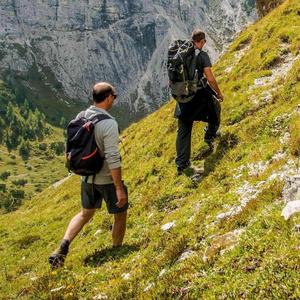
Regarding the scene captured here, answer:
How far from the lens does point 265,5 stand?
38.5 m

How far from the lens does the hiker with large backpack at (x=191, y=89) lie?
46.3 ft

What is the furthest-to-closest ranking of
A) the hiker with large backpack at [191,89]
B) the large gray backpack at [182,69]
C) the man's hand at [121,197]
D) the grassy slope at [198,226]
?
1. the hiker with large backpack at [191,89]
2. the large gray backpack at [182,69]
3. the man's hand at [121,197]
4. the grassy slope at [198,226]

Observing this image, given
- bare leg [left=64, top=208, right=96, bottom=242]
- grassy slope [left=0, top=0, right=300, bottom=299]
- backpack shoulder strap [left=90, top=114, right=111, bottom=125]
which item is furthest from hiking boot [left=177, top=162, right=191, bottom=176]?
backpack shoulder strap [left=90, top=114, right=111, bottom=125]

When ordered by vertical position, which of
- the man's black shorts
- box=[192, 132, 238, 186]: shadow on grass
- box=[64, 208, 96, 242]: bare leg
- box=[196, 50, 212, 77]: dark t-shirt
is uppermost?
box=[196, 50, 212, 77]: dark t-shirt

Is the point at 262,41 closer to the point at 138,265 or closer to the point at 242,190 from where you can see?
the point at 242,190

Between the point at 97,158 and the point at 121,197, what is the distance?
1.08 m

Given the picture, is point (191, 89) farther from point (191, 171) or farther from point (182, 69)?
point (191, 171)

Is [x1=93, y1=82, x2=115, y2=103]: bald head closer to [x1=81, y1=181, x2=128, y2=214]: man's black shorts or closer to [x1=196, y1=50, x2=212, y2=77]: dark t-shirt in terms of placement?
[x1=81, y1=181, x2=128, y2=214]: man's black shorts

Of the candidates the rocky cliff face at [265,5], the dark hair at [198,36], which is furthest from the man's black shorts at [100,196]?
the rocky cliff face at [265,5]

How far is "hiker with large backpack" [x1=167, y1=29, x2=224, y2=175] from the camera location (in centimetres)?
1410

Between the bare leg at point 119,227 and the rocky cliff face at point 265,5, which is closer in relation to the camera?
the bare leg at point 119,227

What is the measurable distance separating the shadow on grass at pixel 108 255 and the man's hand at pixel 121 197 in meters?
1.21

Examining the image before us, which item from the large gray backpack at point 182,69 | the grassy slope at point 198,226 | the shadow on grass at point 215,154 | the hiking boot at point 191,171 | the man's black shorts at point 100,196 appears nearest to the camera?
the grassy slope at point 198,226

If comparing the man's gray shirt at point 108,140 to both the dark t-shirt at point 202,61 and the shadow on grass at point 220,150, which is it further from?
the dark t-shirt at point 202,61
